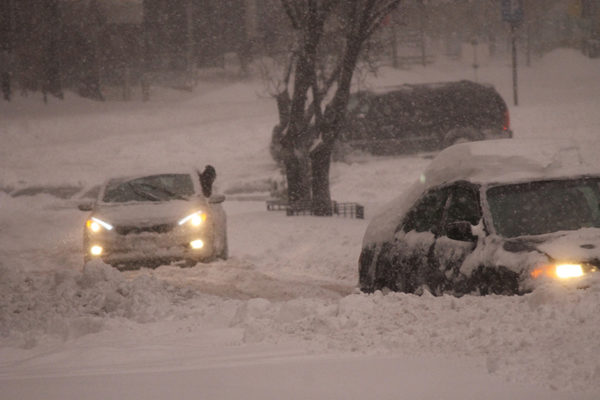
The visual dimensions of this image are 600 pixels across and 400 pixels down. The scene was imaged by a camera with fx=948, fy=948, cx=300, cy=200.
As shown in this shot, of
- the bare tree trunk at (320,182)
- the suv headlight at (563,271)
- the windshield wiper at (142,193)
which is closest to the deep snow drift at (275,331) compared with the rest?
the suv headlight at (563,271)

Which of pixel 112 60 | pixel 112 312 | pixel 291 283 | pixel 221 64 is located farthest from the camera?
pixel 221 64

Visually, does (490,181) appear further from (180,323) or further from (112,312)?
(112,312)

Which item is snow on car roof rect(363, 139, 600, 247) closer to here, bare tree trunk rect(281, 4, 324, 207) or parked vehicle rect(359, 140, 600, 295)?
parked vehicle rect(359, 140, 600, 295)

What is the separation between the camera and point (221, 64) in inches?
2077

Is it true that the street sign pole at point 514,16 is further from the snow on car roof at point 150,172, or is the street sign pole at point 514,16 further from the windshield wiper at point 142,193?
the windshield wiper at point 142,193

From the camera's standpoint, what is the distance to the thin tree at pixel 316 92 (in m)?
17.6

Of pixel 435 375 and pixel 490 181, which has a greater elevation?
pixel 490 181

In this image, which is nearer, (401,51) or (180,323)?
(180,323)

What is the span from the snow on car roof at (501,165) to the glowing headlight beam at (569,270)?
1.26 meters

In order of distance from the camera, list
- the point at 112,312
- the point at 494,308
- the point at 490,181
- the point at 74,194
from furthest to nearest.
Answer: the point at 74,194 < the point at 112,312 < the point at 490,181 < the point at 494,308

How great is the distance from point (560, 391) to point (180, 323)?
3.62 metres

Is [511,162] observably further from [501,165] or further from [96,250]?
[96,250]

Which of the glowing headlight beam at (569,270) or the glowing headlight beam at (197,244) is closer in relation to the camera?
the glowing headlight beam at (569,270)

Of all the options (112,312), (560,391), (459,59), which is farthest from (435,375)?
(459,59)
